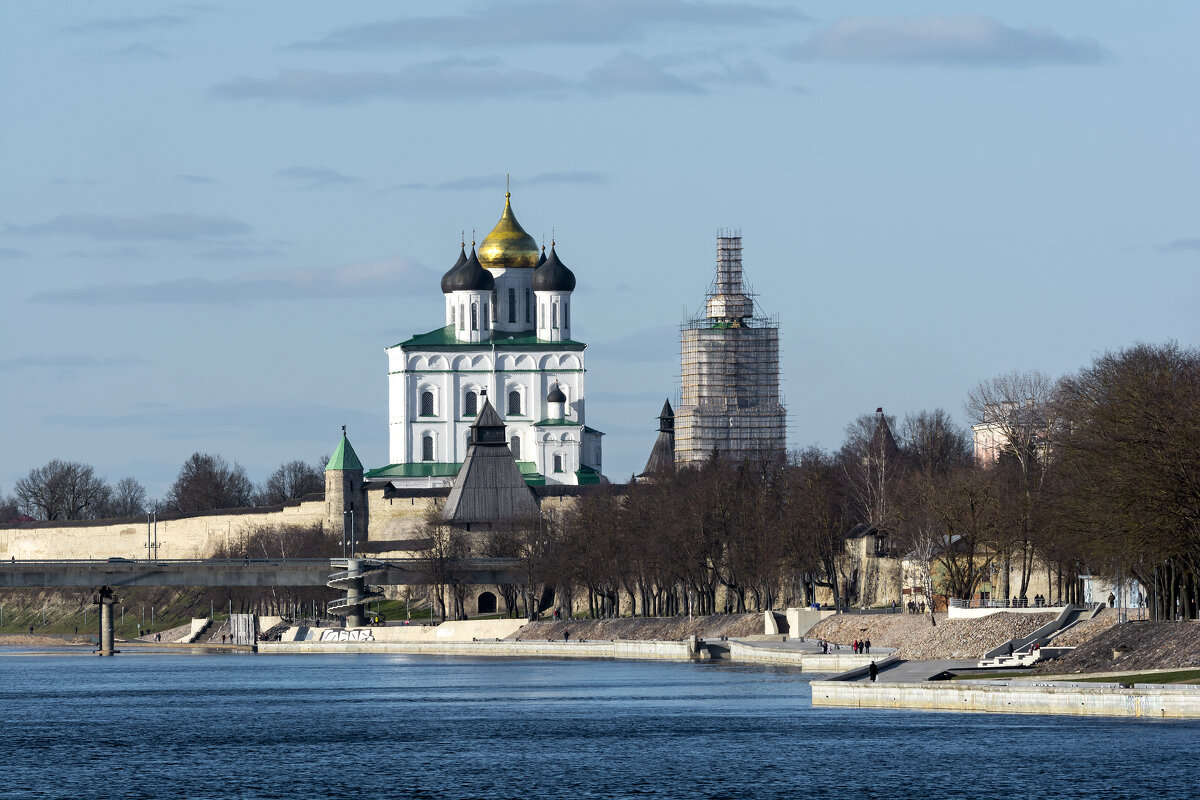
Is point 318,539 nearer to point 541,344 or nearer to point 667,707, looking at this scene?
point 541,344

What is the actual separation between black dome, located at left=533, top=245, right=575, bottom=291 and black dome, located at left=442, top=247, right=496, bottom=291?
2.90m

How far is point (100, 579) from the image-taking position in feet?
369

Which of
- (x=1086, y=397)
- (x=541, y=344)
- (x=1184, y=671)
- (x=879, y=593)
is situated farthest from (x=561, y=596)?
(x=1184, y=671)

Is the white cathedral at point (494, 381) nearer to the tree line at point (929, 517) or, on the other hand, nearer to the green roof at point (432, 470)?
the green roof at point (432, 470)

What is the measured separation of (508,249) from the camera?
150 metres

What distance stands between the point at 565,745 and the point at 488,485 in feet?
247

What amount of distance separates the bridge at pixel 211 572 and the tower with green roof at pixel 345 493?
22.5 meters

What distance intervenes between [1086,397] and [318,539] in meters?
73.7

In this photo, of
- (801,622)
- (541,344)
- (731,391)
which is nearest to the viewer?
(801,622)

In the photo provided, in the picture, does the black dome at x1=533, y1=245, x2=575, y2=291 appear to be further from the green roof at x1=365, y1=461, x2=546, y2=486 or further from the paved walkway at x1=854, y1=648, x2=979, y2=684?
the paved walkway at x1=854, y1=648, x2=979, y2=684

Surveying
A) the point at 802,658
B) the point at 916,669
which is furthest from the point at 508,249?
the point at 916,669

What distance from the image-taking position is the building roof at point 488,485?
424 feet

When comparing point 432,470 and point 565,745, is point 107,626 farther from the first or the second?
point 565,745

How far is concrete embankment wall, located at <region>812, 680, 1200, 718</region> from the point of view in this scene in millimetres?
50969
